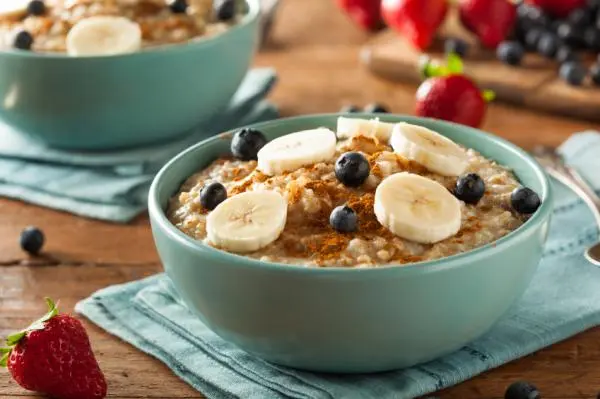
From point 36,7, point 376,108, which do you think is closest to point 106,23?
point 36,7

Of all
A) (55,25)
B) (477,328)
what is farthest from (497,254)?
(55,25)

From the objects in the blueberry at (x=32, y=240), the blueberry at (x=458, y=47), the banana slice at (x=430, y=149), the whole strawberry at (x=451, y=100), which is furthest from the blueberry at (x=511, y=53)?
the blueberry at (x=32, y=240)

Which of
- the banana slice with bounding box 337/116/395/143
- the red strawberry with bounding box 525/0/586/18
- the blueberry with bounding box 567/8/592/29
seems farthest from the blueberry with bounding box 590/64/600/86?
the banana slice with bounding box 337/116/395/143

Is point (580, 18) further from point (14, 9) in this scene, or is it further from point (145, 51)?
point (14, 9)

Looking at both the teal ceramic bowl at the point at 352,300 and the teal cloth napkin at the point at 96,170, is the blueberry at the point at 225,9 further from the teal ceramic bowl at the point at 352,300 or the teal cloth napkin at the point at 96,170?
the teal ceramic bowl at the point at 352,300

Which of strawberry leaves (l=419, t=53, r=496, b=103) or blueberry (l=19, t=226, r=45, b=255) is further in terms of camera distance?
strawberry leaves (l=419, t=53, r=496, b=103)

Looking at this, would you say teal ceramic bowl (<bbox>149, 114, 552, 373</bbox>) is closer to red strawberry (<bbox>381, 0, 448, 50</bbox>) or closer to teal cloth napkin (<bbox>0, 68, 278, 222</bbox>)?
teal cloth napkin (<bbox>0, 68, 278, 222</bbox>)

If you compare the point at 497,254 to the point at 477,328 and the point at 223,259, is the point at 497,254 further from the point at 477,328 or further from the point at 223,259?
the point at 223,259
